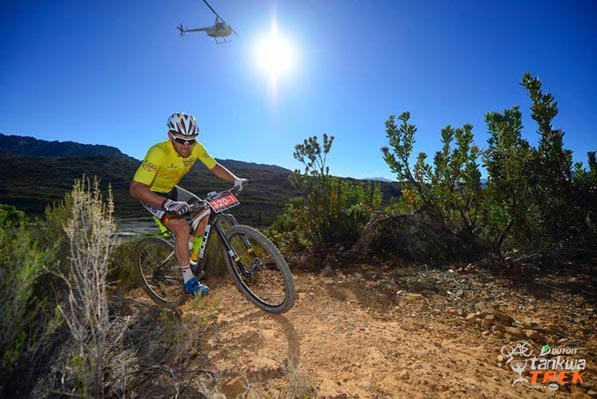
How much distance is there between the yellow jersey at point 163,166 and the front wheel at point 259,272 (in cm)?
107

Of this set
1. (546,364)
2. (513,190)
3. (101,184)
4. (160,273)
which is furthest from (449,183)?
(101,184)

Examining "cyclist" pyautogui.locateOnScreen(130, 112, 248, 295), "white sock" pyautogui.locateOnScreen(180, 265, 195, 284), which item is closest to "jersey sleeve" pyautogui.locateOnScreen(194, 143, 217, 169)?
"cyclist" pyautogui.locateOnScreen(130, 112, 248, 295)

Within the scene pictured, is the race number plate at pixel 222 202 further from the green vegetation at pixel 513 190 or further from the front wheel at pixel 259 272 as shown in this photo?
the green vegetation at pixel 513 190

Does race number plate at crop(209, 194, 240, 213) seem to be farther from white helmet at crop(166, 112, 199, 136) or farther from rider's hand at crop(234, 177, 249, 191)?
white helmet at crop(166, 112, 199, 136)

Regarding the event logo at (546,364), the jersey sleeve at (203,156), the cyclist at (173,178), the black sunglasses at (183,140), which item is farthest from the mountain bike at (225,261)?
the event logo at (546,364)

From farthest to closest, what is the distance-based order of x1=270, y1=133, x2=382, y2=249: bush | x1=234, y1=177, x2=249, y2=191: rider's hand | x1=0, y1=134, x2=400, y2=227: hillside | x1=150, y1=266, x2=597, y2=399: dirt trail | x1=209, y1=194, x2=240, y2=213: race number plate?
1. x1=0, y1=134, x2=400, y2=227: hillside
2. x1=270, y1=133, x2=382, y2=249: bush
3. x1=234, y1=177, x2=249, y2=191: rider's hand
4. x1=209, y1=194, x2=240, y2=213: race number plate
5. x1=150, y1=266, x2=597, y2=399: dirt trail

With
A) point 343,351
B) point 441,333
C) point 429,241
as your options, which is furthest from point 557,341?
point 429,241

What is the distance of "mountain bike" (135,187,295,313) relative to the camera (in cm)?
325

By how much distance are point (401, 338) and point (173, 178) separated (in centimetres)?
329

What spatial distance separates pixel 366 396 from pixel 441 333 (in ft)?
3.89

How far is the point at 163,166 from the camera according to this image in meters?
3.54

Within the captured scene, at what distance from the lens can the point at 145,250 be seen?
4355 mm

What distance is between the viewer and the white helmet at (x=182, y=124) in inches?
136

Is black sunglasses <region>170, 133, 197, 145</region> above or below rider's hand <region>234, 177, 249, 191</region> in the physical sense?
above
